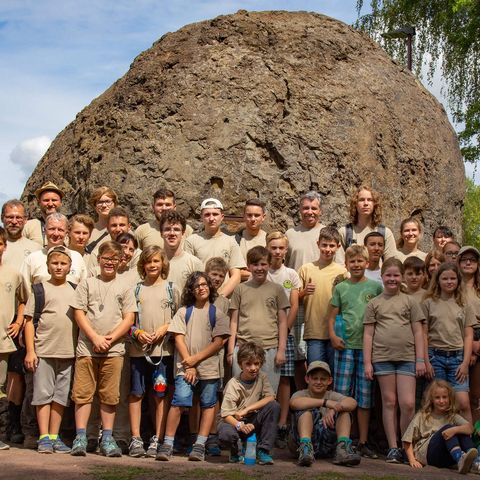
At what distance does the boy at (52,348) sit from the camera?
262 inches

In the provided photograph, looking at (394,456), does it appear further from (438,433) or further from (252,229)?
(252,229)

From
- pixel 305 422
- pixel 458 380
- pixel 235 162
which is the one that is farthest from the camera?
pixel 235 162

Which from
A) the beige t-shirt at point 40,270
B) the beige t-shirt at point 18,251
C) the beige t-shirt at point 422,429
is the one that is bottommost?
the beige t-shirt at point 422,429

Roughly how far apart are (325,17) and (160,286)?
5259 mm

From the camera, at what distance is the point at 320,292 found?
7391 mm

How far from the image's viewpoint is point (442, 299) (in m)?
7.25

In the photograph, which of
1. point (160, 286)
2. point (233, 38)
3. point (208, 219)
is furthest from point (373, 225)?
point (233, 38)

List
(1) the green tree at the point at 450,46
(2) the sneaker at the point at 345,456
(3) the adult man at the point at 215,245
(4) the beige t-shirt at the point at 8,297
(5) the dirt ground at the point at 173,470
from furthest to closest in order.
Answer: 1. (1) the green tree at the point at 450,46
2. (3) the adult man at the point at 215,245
3. (4) the beige t-shirt at the point at 8,297
4. (2) the sneaker at the point at 345,456
5. (5) the dirt ground at the point at 173,470

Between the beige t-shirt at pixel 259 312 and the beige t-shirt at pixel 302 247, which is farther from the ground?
the beige t-shirt at pixel 302 247

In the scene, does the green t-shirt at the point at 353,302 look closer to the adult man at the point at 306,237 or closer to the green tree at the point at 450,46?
the adult man at the point at 306,237

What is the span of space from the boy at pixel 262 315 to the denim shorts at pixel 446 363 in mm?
1311

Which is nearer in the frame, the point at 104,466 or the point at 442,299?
the point at 104,466

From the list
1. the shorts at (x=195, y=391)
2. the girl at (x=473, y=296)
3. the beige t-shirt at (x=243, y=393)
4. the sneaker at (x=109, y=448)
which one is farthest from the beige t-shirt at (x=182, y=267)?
the girl at (x=473, y=296)

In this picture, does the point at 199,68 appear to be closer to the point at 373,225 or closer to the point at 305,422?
the point at 373,225
